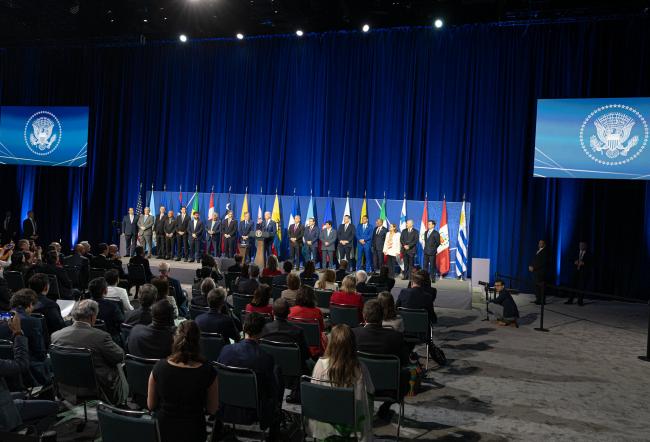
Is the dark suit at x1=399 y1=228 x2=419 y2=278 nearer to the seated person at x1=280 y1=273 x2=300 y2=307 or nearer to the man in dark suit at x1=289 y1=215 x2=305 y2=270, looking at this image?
the man in dark suit at x1=289 y1=215 x2=305 y2=270

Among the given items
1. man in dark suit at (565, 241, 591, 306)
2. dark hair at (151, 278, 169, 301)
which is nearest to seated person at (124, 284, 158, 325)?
dark hair at (151, 278, 169, 301)

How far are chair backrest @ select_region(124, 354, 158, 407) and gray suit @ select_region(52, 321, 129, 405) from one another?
0.82 feet

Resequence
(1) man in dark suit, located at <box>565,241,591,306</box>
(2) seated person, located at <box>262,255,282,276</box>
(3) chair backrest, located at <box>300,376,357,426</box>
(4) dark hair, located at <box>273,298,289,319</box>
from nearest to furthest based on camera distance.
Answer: (3) chair backrest, located at <box>300,376,357,426</box>
(4) dark hair, located at <box>273,298,289,319</box>
(2) seated person, located at <box>262,255,282,276</box>
(1) man in dark suit, located at <box>565,241,591,306</box>

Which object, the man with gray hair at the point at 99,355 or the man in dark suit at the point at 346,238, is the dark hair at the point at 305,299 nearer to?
the man with gray hair at the point at 99,355

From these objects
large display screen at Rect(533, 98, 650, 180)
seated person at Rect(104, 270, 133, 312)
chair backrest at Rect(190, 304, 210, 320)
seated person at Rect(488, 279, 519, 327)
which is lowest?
seated person at Rect(488, 279, 519, 327)

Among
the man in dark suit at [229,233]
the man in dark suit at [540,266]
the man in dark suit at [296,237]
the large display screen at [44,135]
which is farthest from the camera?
the large display screen at [44,135]

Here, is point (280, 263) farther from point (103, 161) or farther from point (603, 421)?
point (603, 421)

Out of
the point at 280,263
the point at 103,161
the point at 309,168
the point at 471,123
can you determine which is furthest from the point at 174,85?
the point at 471,123

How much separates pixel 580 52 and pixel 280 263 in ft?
30.1

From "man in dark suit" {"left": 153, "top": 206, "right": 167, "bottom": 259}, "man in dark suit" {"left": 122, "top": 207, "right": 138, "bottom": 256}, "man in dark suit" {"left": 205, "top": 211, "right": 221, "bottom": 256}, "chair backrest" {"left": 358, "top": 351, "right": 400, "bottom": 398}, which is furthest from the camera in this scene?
"man in dark suit" {"left": 122, "top": 207, "right": 138, "bottom": 256}

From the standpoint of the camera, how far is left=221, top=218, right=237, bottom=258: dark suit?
622 inches

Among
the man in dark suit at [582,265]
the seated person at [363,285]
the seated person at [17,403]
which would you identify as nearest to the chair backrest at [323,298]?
the seated person at [363,285]

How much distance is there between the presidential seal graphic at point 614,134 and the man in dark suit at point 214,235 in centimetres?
923

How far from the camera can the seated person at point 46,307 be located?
18.7ft
